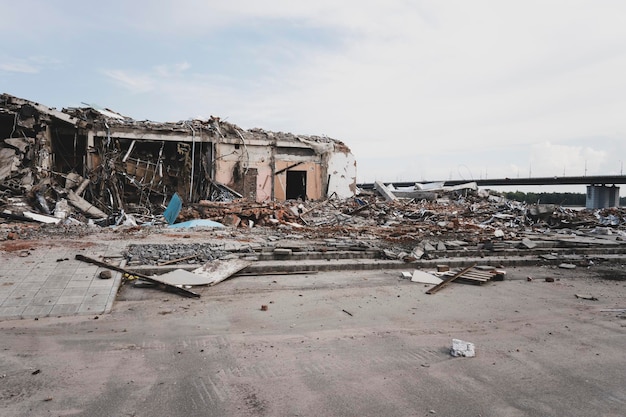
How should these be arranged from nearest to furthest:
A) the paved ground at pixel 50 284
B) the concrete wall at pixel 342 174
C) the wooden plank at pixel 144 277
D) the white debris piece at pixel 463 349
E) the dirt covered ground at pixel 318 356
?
the dirt covered ground at pixel 318 356, the white debris piece at pixel 463 349, the paved ground at pixel 50 284, the wooden plank at pixel 144 277, the concrete wall at pixel 342 174

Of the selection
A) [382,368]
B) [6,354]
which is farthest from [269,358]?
[6,354]

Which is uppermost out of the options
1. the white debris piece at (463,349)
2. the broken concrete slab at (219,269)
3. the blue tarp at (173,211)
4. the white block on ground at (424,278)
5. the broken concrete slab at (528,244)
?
the blue tarp at (173,211)

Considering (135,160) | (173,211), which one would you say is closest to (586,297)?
(173,211)

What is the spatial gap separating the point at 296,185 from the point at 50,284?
694 inches

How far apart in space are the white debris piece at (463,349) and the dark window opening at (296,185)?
1808 cm

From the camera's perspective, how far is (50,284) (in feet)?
21.2

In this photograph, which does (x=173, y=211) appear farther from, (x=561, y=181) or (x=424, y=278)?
(x=561, y=181)

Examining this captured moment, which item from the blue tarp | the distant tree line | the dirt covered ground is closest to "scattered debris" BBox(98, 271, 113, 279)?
the dirt covered ground

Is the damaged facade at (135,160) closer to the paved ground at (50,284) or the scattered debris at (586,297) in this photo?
the paved ground at (50,284)

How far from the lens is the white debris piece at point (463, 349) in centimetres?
468

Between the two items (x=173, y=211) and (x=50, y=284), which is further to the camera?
(x=173, y=211)

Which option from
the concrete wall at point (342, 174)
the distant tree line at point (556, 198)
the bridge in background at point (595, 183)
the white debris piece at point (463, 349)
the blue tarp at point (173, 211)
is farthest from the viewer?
the distant tree line at point (556, 198)

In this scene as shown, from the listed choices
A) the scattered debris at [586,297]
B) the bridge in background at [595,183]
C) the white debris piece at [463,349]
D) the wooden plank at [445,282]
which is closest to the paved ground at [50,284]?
the white debris piece at [463,349]

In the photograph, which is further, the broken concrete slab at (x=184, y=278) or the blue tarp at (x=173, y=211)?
the blue tarp at (x=173, y=211)
